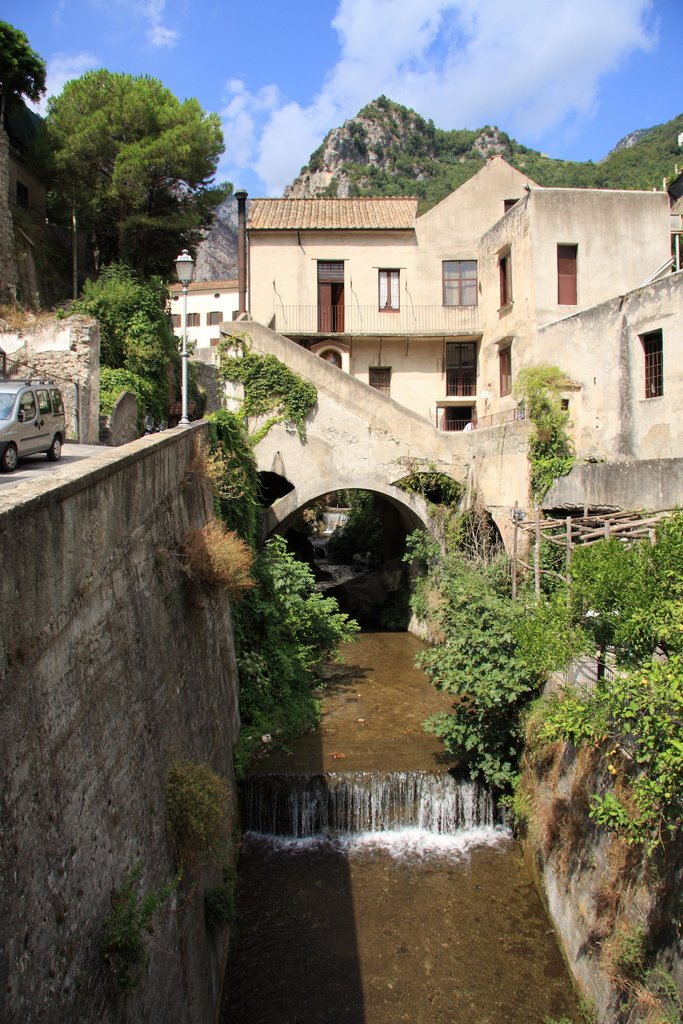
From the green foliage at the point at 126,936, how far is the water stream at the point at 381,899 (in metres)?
4.03

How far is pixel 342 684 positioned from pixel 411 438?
6.62 meters

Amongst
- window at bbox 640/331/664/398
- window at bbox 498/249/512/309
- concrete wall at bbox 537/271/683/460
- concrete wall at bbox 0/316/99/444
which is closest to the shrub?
concrete wall at bbox 0/316/99/444

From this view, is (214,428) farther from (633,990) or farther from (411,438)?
(633,990)

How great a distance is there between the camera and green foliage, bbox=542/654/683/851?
6305mm

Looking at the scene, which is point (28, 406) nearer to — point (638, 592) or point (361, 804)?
point (361, 804)

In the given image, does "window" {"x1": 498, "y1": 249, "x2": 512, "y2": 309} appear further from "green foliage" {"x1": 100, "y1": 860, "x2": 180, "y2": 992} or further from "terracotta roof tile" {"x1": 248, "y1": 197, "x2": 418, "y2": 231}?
"green foliage" {"x1": 100, "y1": 860, "x2": 180, "y2": 992}

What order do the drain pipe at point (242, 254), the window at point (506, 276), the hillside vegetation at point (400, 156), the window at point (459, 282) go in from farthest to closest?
the hillside vegetation at point (400, 156), the window at point (459, 282), the drain pipe at point (242, 254), the window at point (506, 276)

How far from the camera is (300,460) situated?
1848 cm

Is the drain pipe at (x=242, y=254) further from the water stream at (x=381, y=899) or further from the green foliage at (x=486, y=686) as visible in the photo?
the water stream at (x=381, y=899)

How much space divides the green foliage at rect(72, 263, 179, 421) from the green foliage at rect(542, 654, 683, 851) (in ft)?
47.6

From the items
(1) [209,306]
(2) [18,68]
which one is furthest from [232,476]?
(1) [209,306]

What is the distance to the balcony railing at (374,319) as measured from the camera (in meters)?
25.0

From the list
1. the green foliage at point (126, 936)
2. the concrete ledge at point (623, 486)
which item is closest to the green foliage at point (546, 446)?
the concrete ledge at point (623, 486)

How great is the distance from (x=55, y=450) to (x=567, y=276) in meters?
15.3
